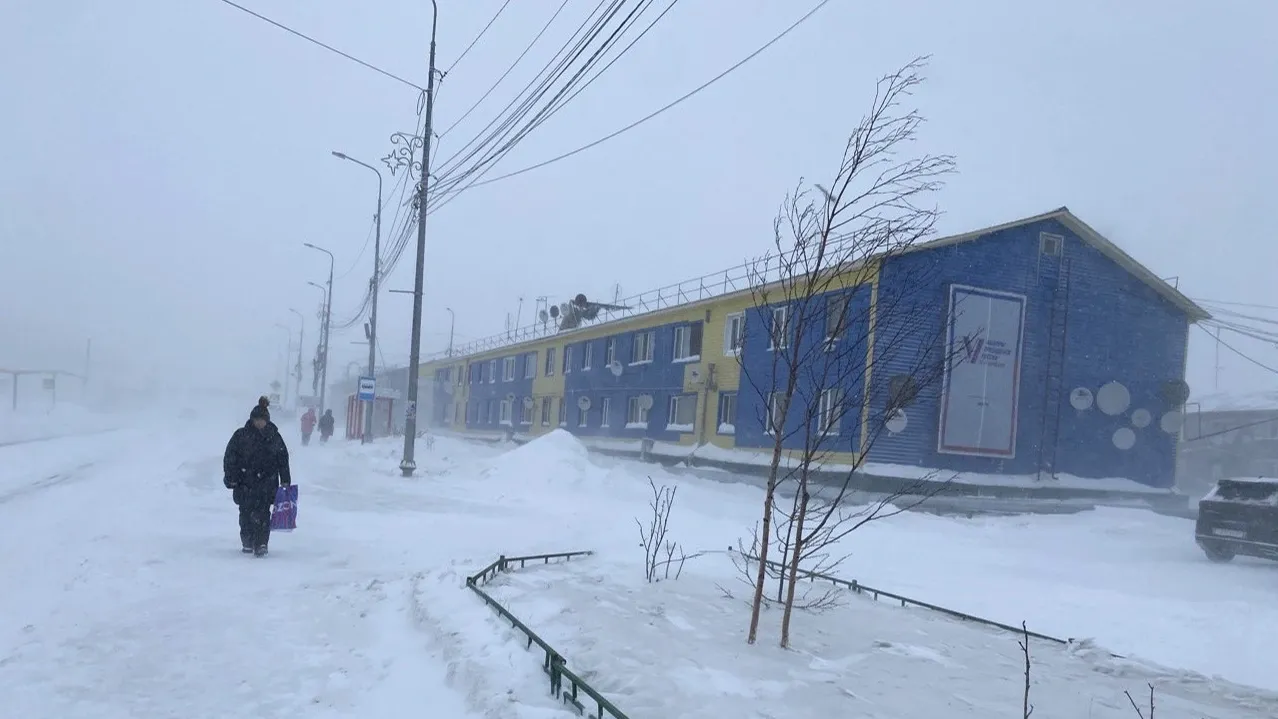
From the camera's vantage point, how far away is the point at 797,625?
693 centimetres

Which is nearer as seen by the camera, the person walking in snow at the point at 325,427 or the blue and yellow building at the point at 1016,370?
the blue and yellow building at the point at 1016,370

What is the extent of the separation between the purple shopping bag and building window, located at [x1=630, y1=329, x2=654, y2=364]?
23147 millimetres

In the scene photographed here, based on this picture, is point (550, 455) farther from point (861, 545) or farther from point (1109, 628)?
point (1109, 628)

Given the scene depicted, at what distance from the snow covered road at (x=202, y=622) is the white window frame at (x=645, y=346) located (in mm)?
21126

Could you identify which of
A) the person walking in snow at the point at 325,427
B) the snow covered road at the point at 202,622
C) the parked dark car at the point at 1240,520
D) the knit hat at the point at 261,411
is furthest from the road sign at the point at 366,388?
the parked dark car at the point at 1240,520

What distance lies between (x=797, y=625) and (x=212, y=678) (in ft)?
13.1

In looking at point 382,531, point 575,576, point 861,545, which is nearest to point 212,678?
point 575,576

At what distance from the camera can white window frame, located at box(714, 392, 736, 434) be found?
1063 inches

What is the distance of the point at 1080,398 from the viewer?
23828 millimetres

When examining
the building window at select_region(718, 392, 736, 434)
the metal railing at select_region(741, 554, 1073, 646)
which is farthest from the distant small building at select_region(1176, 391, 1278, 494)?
the metal railing at select_region(741, 554, 1073, 646)

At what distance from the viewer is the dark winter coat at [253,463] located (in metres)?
9.23

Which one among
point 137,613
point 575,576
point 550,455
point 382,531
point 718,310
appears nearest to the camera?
point 137,613

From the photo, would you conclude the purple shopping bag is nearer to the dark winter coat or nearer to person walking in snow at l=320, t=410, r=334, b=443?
the dark winter coat

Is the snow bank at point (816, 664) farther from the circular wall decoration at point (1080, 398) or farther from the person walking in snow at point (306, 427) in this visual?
the person walking in snow at point (306, 427)
